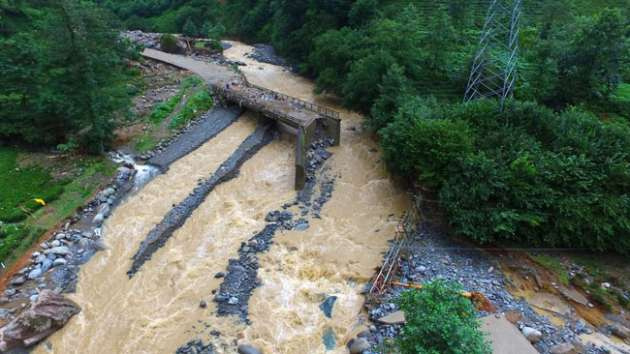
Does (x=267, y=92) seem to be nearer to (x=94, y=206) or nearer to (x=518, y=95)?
(x=94, y=206)

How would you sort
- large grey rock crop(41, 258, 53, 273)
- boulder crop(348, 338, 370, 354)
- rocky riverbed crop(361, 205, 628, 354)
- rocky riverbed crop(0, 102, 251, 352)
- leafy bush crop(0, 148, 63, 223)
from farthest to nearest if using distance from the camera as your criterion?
leafy bush crop(0, 148, 63, 223)
large grey rock crop(41, 258, 53, 273)
rocky riverbed crop(0, 102, 251, 352)
rocky riverbed crop(361, 205, 628, 354)
boulder crop(348, 338, 370, 354)

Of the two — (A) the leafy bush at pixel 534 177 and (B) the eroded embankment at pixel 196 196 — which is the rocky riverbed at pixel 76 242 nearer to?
(B) the eroded embankment at pixel 196 196

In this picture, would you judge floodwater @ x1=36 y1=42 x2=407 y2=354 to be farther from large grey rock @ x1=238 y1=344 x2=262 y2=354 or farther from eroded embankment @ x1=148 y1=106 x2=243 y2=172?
eroded embankment @ x1=148 y1=106 x2=243 y2=172

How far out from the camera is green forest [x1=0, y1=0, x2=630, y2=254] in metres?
16.8

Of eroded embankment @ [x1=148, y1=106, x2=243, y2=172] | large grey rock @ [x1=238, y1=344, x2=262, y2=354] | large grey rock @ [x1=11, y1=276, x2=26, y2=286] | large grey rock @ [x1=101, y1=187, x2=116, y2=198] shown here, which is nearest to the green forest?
eroded embankment @ [x1=148, y1=106, x2=243, y2=172]

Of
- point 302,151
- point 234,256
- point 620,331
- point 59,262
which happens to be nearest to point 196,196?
point 234,256

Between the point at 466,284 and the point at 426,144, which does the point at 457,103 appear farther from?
the point at 466,284

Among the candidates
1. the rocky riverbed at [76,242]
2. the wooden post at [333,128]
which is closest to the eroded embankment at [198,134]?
the rocky riverbed at [76,242]

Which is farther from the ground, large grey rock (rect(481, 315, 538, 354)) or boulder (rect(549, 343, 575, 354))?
large grey rock (rect(481, 315, 538, 354))

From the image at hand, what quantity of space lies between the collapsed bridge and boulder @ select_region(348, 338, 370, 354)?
36.4 ft

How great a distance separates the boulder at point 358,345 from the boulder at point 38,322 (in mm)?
10965

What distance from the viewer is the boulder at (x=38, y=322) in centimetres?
1362

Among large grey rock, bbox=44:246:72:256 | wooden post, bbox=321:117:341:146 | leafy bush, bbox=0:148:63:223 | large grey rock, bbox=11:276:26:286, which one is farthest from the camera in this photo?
wooden post, bbox=321:117:341:146

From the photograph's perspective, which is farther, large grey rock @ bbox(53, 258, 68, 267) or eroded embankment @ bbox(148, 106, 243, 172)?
eroded embankment @ bbox(148, 106, 243, 172)
